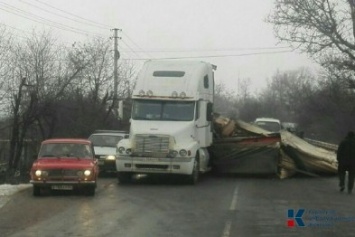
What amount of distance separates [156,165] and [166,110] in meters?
2.14

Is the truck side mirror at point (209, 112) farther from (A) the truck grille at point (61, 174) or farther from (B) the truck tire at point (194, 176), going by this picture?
(A) the truck grille at point (61, 174)

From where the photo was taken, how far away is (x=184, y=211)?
14836 mm

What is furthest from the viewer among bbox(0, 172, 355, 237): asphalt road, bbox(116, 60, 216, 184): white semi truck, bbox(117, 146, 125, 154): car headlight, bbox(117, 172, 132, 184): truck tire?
bbox(117, 172, 132, 184): truck tire

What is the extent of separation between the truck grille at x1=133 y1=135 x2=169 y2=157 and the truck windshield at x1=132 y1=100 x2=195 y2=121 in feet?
3.52

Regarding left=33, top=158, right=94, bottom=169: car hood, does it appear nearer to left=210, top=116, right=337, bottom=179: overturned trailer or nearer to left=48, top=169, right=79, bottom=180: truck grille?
left=48, top=169, right=79, bottom=180: truck grille

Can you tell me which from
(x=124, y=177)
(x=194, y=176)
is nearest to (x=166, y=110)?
(x=194, y=176)

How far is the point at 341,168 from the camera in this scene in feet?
63.6

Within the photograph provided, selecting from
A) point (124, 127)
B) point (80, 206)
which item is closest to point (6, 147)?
point (124, 127)

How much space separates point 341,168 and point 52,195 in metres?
8.39

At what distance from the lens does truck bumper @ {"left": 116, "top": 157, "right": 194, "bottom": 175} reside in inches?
838

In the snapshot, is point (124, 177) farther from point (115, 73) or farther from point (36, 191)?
point (115, 73)

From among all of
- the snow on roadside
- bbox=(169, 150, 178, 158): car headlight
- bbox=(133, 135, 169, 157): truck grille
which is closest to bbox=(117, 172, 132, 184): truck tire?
bbox=(133, 135, 169, 157): truck grille

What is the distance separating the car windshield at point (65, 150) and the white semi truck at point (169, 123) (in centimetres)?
267

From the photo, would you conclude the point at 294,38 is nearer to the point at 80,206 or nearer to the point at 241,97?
the point at 80,206
